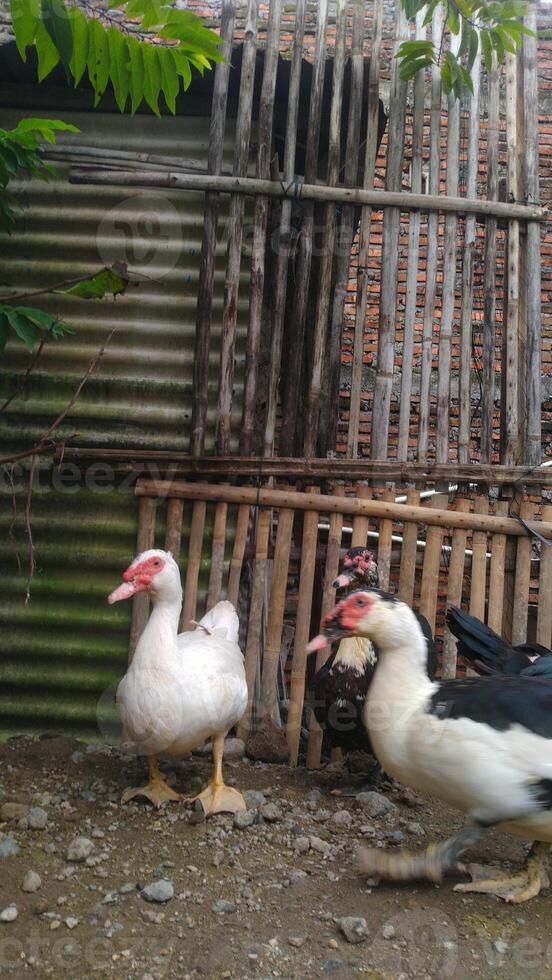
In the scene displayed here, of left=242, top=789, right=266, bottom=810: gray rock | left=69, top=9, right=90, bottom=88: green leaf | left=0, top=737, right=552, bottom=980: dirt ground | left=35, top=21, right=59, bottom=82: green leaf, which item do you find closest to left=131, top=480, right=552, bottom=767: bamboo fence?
left=242, top=789, right=266, bottom=810: gray rock

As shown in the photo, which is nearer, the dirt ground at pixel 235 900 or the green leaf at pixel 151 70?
the dirt ground at pixel 235 900

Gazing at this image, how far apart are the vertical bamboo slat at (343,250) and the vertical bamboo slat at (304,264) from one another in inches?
6.2

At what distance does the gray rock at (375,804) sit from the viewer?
3260 mm

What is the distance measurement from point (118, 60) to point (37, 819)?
2615 mm

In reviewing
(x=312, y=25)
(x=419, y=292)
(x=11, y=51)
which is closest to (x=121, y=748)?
(x=11, y=51)

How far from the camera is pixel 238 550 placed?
13.0 feet

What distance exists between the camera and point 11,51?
12.6ft

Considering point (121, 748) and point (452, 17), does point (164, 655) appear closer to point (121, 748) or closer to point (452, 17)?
point (121, 748)

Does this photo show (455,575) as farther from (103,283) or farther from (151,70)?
(151,70)

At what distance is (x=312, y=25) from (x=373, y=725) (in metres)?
6.22

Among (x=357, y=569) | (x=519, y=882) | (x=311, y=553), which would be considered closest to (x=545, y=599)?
(x=357, y=569)

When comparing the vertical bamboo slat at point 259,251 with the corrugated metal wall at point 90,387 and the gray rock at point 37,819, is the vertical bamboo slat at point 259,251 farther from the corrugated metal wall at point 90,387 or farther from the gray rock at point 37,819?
the gray rock at point 37,819

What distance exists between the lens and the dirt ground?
7.25ft

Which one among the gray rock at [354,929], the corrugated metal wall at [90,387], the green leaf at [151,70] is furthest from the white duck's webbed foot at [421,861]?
the green leaf at [151,70]
